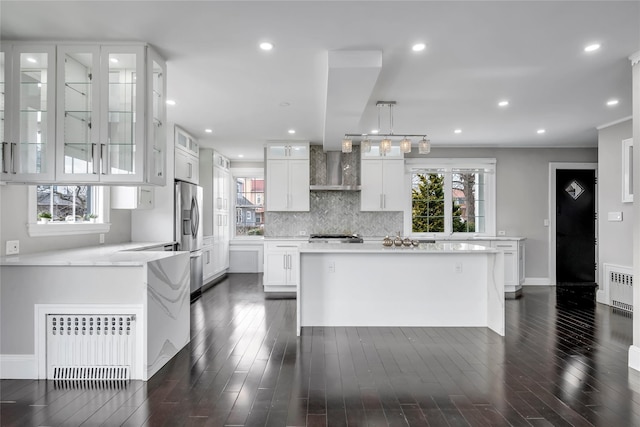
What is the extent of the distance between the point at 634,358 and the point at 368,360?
2147 millimetres

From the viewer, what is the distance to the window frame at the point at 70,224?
3.30 m

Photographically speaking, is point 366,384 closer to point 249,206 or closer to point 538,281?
point 538,281

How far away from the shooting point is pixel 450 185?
6.88m

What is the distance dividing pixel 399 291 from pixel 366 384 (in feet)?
5.43

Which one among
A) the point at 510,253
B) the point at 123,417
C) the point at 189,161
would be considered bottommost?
the point at 123,417

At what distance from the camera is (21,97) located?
2926 mm

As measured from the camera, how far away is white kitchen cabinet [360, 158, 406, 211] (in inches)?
257

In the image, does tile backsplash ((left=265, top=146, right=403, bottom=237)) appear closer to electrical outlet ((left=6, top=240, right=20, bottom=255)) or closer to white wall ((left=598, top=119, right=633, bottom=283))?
white wall ((left=598, top=119, right=633, bottom=283))

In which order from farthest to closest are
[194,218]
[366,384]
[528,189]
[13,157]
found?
[528,189] → [194,218] → [13,157] → [366,384]

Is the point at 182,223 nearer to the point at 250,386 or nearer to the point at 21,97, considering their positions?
the point at 21,97

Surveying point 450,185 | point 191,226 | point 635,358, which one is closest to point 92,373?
point 191,226

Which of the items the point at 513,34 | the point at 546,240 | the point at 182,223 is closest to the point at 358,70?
the point at 513,34

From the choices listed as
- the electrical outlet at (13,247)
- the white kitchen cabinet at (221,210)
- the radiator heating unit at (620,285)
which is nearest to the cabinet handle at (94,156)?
the electrical outlet at (13,247)

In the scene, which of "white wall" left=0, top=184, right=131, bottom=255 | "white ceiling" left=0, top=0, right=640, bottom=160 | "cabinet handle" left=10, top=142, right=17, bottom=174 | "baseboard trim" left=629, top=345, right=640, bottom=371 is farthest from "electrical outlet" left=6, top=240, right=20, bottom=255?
"baseboard trim" left=629, top=345, right=640, bottom=371
